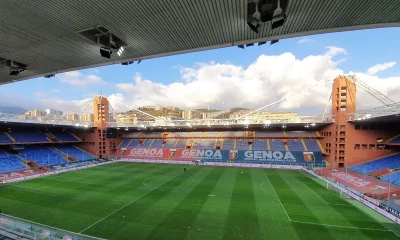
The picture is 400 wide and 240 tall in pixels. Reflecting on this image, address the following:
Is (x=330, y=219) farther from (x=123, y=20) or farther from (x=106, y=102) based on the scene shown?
(x=106, y=102)

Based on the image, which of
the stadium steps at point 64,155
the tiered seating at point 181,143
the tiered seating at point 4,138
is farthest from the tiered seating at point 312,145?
the tiered seating at point 4,138

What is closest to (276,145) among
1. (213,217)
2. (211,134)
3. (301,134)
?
(301,134)

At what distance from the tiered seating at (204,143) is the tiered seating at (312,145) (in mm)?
17786

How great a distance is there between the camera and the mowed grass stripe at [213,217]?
11.8 meters

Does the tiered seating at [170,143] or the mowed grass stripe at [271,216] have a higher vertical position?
the tiered seating at [170,143]

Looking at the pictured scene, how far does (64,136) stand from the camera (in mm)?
43000

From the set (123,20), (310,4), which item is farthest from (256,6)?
(123,20)

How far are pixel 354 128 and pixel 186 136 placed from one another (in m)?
30.9

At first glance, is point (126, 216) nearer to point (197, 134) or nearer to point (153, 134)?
point (197, 134)

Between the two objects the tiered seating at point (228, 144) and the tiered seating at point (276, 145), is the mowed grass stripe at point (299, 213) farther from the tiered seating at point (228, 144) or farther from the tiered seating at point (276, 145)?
the tiered seating at point (228, 144)

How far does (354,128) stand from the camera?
3109 cm

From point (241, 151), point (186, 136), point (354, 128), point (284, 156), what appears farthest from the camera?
point (186, 136)

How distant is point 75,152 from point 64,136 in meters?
5.06

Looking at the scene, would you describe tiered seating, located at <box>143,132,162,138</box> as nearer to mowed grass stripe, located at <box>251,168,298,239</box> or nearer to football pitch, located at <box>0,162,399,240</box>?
football pitch, located at <box>0,162,399,240</box>
